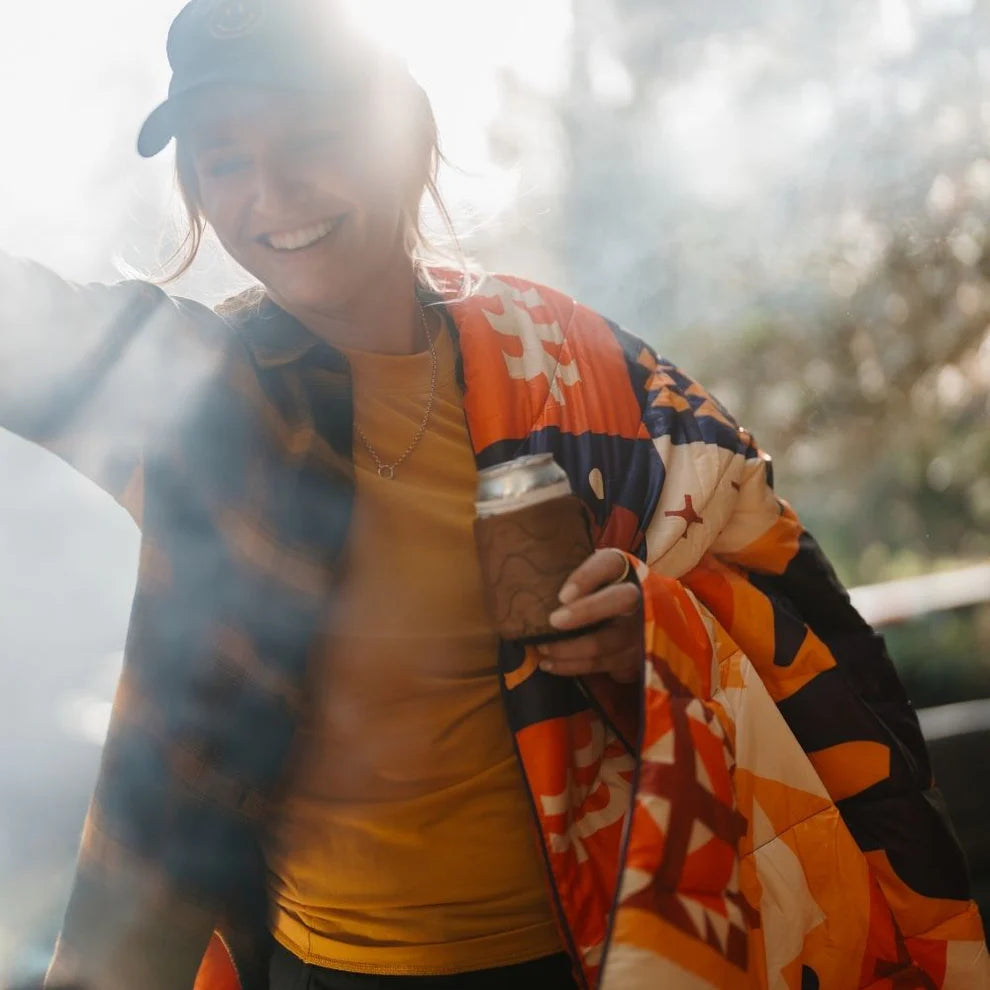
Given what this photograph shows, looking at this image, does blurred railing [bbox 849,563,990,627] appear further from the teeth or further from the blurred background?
the teeth

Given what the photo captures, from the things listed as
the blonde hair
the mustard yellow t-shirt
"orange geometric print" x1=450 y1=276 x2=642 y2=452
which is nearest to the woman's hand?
the mustard yellow t-shirt

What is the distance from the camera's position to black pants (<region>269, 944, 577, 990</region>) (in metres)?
0.85

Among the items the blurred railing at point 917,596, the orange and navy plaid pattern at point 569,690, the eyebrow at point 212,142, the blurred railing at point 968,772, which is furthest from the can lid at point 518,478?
the blurred railing at point 917,596

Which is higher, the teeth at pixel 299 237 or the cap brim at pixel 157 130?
the cap brim at pixel 157 130

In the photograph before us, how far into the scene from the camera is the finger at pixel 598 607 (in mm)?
716

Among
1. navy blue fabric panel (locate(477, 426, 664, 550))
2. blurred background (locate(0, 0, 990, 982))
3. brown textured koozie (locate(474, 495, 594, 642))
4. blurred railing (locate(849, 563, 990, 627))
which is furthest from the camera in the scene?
blurred railing (locate(849, 563, 990, 627))

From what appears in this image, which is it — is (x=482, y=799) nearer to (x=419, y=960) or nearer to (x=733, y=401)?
(x=419, y=960)

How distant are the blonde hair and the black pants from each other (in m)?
0.69

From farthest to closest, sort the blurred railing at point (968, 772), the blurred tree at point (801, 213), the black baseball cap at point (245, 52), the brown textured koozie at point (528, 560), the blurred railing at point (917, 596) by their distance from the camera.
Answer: the blurred railing at point (917, 596)
the blurred tree at point (801, 213)
the blurred railing at point (968, 772)
the black baseball cap at point (245, 52)
the brown textured koozie at point (528, 560)

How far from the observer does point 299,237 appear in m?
0.88

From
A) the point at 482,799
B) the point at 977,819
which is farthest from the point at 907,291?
the point at 482,799

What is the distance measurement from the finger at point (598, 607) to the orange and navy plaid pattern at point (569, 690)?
0.08 ft

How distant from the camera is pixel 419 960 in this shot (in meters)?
0.85

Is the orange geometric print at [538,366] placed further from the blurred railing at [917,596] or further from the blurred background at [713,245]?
the blurred railing at [917,596]
